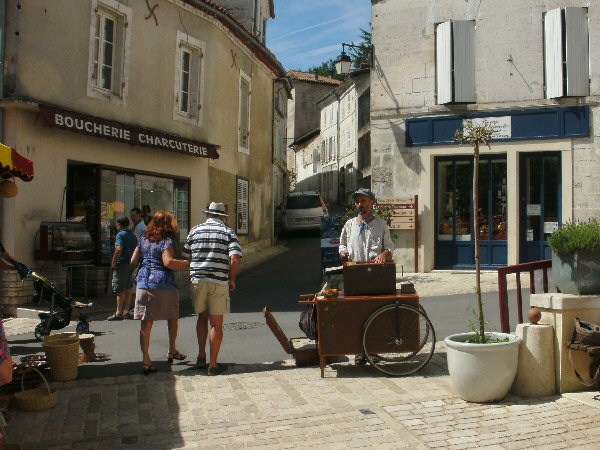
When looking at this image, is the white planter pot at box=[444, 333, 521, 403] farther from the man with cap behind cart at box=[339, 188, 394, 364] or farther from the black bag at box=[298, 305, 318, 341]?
the black bag at box=[298, 305, 318, 341]

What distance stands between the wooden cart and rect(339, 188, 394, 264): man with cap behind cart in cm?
62

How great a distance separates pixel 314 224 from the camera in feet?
81.7

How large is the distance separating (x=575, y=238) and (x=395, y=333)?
193cm

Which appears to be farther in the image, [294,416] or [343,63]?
[343,63]

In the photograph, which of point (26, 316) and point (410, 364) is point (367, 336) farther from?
point (26, 316)

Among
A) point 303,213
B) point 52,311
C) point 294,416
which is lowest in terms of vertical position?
point 294,416

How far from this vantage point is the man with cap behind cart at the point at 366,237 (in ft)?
21.9

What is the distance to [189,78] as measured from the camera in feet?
49.9

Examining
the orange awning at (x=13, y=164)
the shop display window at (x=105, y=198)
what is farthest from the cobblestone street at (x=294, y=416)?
the shop display window at (x=105, y=198)

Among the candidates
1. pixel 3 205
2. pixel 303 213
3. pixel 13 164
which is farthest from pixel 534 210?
pixel 303 213

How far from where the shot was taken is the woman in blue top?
21.3 feet

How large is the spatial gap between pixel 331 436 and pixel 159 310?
104 inches

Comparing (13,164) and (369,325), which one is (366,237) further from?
(13,164)

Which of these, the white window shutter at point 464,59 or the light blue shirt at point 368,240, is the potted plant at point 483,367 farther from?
the white window shutter at point 464,59
